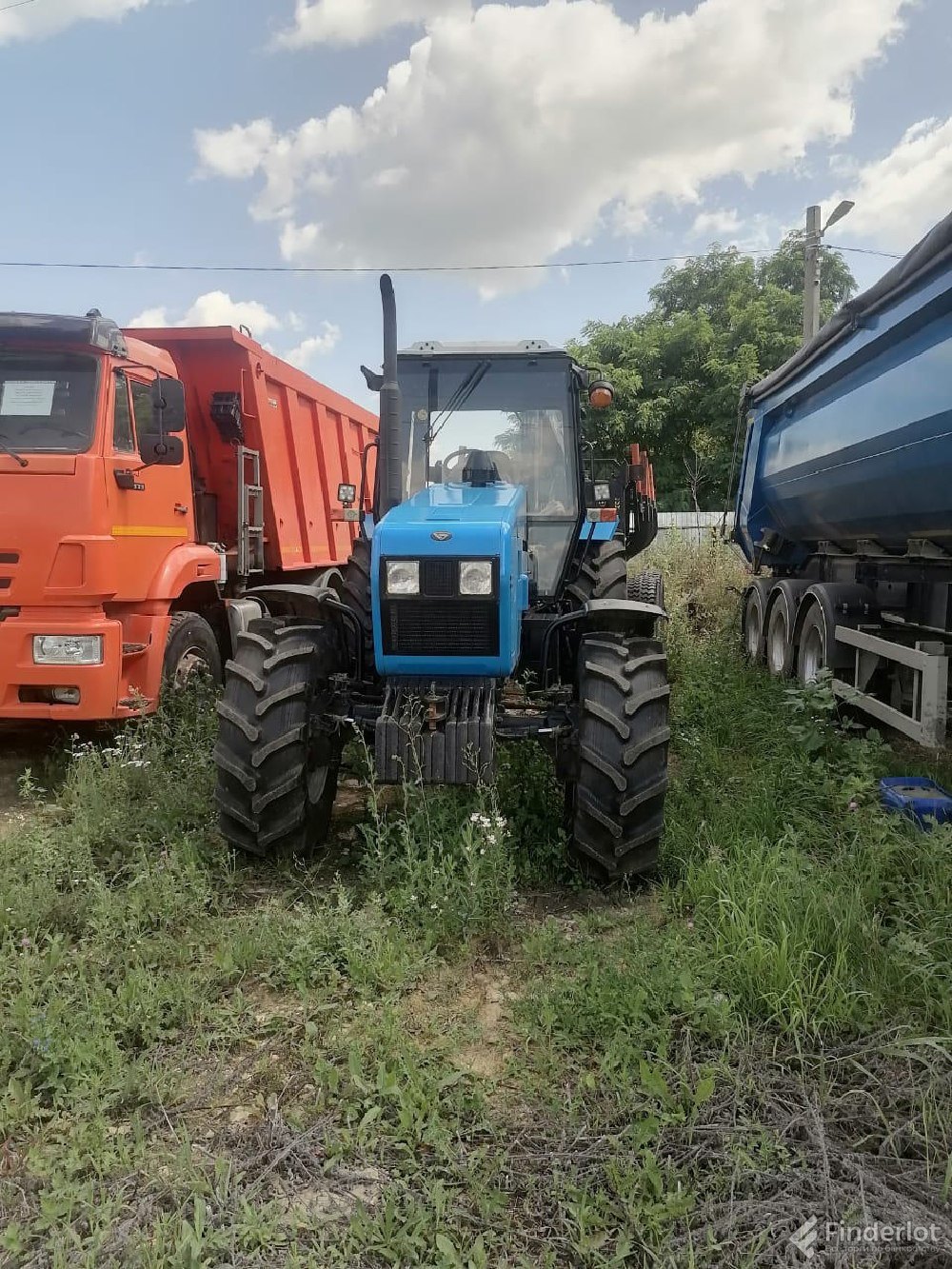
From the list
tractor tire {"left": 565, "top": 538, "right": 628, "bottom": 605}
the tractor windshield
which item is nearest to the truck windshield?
the tractor windshield

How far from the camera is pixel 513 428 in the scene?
4996mm

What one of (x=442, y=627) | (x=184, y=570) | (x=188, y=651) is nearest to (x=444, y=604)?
(x=442, y=627)

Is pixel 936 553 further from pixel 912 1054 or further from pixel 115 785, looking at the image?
pixel 115 785

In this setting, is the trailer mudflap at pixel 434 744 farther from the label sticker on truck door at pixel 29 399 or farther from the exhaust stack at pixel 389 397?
the label sticker on truck door at pixel 29 399

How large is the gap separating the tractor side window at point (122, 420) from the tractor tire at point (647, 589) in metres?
4.05

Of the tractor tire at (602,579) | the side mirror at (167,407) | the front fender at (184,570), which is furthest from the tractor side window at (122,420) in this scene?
the tractor tire at (602,579)

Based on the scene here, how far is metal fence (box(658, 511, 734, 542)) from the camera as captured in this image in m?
13.9

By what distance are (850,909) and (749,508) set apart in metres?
6.53

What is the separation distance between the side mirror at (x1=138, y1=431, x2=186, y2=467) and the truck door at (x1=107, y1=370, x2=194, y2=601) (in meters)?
0.07

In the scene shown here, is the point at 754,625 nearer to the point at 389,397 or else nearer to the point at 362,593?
the point at 362,593

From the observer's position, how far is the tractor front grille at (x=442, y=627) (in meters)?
3.75

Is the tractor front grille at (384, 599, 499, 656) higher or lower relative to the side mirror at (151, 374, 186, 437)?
lower

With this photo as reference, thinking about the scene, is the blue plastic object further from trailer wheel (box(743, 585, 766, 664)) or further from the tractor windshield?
trailer wheel (box(743, 585, 766, 664))

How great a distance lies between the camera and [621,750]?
352cm
